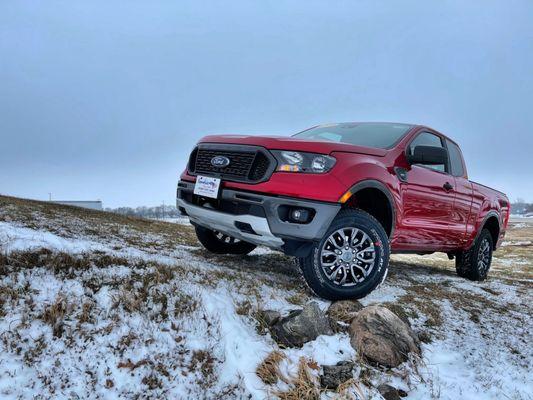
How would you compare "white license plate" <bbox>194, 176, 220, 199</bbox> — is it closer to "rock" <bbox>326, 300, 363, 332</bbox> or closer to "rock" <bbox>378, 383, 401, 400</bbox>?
"rock" <bbox>326, 300, 363, 332</bbox>

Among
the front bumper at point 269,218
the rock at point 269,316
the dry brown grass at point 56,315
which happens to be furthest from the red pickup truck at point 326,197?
the dry brown grass at point 56,315

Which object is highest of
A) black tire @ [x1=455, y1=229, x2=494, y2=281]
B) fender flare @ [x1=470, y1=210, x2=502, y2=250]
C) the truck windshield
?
the truck windshield

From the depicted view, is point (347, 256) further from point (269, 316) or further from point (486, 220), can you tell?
point (486, 220)

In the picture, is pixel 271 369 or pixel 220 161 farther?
pixel 220 161

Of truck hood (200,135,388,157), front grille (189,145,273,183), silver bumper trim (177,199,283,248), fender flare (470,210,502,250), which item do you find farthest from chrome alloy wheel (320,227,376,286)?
fender flare (470,210,502,250)

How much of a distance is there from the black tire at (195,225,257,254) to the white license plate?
1.24 m

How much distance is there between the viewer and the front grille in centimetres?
344

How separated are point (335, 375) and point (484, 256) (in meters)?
4.97

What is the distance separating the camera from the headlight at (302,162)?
3.35 metres

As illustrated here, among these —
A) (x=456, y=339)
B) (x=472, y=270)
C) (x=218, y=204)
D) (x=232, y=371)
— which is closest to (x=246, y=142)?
(x=218, y=204)

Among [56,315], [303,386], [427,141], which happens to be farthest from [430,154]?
[56,315]

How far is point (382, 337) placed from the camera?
281 centimetres

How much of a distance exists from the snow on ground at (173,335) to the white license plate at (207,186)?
2.36ft

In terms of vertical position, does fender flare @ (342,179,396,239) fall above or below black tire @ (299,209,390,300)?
above
